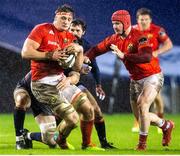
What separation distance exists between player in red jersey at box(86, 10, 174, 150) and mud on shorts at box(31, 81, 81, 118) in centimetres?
87

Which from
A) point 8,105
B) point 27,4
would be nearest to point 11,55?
point 8,105

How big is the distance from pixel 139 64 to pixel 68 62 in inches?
59.2

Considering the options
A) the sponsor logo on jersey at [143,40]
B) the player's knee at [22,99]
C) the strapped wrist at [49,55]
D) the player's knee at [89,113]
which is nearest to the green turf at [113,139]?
the player's knee at [89,113]

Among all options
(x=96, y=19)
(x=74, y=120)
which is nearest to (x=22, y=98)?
(x=74, y=120)

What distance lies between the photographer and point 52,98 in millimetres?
9953

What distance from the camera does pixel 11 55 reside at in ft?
58.7

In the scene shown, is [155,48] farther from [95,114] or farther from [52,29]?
[52,29]

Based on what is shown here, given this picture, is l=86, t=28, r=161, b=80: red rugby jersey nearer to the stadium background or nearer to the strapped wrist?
the strapped wrist

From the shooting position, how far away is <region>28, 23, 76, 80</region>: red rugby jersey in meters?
9.89

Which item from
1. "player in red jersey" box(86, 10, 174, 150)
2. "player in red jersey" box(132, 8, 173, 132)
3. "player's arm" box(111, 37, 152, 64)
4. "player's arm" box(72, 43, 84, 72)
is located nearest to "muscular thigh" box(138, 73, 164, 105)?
"player in red jersey" box(86, 10, 174, 150)

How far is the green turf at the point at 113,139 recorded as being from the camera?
10008 millimetres

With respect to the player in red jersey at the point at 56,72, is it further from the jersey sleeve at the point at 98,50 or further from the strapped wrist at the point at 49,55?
the jersey sleeve at the point at 98,50

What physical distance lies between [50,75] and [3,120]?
7.09 m

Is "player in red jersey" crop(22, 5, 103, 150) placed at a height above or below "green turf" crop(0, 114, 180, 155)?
above
